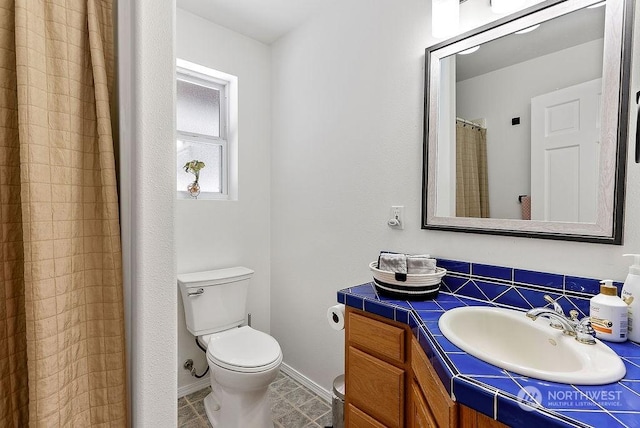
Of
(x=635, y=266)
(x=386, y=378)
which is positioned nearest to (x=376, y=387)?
(x=386, y=378)

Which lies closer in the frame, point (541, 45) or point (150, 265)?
point (150, 265)

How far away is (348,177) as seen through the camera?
6.48 ft

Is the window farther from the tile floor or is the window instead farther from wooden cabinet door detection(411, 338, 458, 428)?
wooden cabinet door detection(411, 338, 458, 428)

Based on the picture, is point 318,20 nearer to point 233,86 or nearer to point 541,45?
point 233,86

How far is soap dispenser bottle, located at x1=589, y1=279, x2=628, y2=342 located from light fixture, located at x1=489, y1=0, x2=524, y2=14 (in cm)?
109

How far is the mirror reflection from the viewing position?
1.14m

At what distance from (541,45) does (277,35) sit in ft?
6.07

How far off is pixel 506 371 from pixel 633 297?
0.52 m

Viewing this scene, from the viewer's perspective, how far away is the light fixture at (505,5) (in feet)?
4.18

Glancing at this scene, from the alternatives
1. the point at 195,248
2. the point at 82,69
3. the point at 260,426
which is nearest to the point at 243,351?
the point at 260,426

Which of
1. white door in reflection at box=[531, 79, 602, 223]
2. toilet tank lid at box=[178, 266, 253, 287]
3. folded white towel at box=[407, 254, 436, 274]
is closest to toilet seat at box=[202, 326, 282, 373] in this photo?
toilet tank lid at box=[178, 266, 253, 287]

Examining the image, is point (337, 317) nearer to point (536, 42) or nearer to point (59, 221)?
point (59, 221)

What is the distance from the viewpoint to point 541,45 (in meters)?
1.25

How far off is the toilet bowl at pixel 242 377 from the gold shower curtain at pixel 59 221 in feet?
2.45
